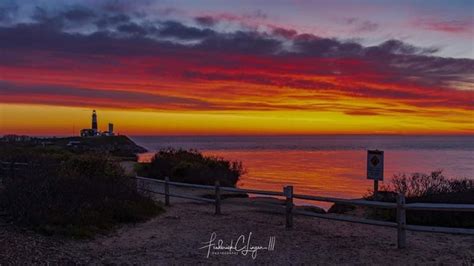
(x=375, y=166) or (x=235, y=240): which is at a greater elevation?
(x=375, y=166)

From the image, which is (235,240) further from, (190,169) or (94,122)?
A: (94,122)

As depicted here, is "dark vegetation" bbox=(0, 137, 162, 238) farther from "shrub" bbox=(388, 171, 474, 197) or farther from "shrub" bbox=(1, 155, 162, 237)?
"shrub" bbox=(388, 171, 474, 197)

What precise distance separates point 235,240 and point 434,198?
23.4 feet

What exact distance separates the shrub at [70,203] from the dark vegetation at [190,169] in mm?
9669

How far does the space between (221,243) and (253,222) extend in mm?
2743

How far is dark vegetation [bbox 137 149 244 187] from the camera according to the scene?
84.8 feet

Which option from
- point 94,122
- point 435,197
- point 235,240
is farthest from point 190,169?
point 94,122

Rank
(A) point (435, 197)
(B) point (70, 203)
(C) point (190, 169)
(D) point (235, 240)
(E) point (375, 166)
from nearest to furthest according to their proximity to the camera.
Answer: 1. (D) point (235, 240)
2. (B) point (70, 203)
3. (E) point (375, 166)
4. (A) point (435, 197)
5. (C) point (190, 169)

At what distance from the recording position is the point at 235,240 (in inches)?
445

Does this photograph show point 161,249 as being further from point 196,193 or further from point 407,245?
point 196,193

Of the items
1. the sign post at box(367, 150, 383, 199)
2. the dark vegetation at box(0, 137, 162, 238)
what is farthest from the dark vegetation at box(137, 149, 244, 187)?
the sign post at box(367, 150, 383, 199)

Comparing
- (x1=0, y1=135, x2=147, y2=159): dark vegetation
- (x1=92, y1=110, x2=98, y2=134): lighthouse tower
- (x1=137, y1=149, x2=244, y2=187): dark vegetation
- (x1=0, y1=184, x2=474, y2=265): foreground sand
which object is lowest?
(x1=0, y1=184, x2=474, y2=265): foreground sand

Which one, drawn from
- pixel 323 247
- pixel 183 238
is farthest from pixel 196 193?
pixel 323 247

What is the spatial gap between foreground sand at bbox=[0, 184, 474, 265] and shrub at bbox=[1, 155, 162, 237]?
0.47 m
